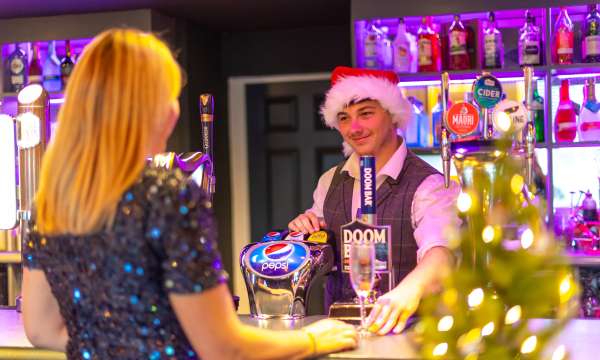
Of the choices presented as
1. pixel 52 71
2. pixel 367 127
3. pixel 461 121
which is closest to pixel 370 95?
pixel 367 127

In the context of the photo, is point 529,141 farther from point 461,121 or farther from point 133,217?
point 133,217

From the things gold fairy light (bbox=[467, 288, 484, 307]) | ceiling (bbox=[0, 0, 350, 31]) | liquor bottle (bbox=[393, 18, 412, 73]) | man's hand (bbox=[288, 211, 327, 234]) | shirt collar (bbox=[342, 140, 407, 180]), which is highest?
ceiling (bbox=[0, 0, 350, 31])

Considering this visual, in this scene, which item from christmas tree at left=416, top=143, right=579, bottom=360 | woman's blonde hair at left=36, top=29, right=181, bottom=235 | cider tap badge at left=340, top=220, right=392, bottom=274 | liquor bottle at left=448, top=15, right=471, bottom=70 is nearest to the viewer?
christmas tree at left=416, top=143, right=579, bottom=360

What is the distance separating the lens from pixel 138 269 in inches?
50.3

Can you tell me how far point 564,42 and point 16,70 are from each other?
9.59ft

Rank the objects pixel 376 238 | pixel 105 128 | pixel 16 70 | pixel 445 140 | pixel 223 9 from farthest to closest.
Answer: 1. pixel 16 70
2. pixel 223 9
3. pixel 445 140
4. pixel 376 238
5. pixel 105 128

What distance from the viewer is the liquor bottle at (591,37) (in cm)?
382

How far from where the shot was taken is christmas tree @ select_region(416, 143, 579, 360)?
88 centimetres

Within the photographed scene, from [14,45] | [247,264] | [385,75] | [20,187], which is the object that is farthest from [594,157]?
[14,45]

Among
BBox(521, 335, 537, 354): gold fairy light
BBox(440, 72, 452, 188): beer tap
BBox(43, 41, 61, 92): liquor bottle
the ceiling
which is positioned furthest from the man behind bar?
BBox(43, 41, 61, 92): liquor bottle

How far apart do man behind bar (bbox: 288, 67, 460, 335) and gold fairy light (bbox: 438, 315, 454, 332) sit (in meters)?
1.33

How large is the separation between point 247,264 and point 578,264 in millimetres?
2127

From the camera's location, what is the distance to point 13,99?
456 centimetres

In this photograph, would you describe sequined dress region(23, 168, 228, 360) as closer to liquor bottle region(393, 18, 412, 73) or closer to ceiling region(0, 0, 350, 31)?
liquor bottle region(393, 18, 412, 73)
